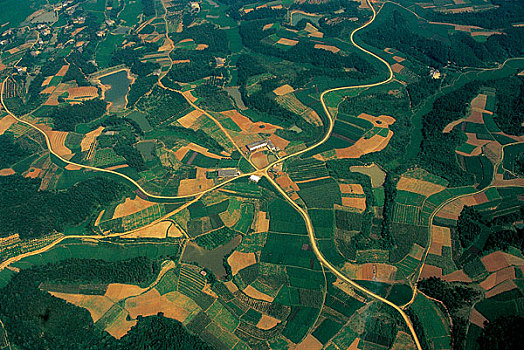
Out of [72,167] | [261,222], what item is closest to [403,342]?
[261,222]

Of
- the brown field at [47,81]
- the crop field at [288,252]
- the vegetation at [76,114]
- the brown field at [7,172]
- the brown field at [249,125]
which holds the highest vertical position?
the brown field at [47,81]

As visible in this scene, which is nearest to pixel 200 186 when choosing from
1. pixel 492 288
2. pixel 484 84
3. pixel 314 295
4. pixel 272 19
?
pixel 314 295

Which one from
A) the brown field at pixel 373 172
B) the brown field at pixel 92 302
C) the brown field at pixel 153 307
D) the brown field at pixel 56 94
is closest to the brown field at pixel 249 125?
the brown field at pixel 373 172

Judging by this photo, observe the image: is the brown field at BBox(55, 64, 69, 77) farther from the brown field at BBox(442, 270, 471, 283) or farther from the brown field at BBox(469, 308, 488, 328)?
the brown field at BBox(469, 308, 488, 328)

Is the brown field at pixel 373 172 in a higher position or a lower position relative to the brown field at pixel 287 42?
lower

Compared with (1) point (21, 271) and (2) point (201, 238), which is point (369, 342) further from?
(1) point (21, 271)

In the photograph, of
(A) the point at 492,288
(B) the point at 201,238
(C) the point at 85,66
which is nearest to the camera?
(A) the point at 492,288

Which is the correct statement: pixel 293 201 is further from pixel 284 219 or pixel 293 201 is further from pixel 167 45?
pixel 167 45

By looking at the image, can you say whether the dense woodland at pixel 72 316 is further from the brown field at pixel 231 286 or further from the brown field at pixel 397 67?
the brown field at pixel 397 67
